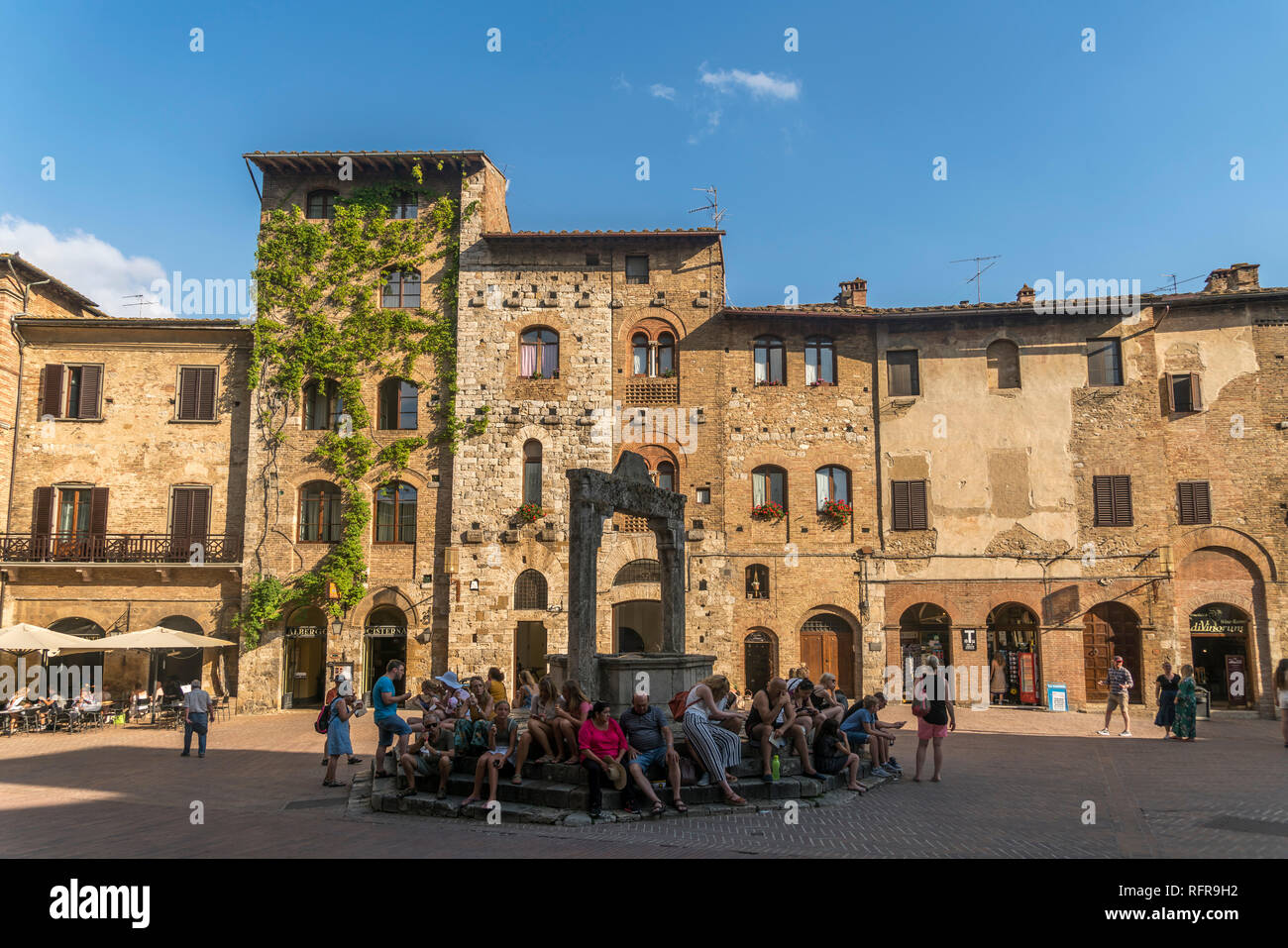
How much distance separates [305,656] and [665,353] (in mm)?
13596

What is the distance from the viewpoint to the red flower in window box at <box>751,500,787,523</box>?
26.4 m

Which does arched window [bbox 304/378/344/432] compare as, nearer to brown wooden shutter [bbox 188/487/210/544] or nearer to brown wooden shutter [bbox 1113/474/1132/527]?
brown wooden shutter [bbox 188/487/210/544]

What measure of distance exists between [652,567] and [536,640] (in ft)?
12.7

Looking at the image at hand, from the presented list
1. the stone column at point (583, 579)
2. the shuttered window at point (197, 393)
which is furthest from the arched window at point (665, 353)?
the stone column at point (583, 579)

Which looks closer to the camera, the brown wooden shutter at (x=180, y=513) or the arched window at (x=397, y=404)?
the brown wooden shutter at (x=180, y=513)

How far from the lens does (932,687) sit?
1352cm

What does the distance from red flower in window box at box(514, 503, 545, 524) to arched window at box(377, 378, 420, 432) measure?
4151 mm

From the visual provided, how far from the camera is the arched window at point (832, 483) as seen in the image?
26.8 metres

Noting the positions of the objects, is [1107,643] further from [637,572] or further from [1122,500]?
[637,572]

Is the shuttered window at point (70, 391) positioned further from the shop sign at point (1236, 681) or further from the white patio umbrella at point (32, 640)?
the shop sign at point (1236, 681)

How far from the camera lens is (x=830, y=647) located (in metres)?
26.2

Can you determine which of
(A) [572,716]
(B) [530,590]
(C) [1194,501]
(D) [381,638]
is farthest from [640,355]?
(A) [572,716]

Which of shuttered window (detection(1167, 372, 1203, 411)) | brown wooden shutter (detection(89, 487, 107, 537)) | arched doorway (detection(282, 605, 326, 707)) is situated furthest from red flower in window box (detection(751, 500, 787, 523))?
brown wooden shutter (detection(89, 487, 107, 537))

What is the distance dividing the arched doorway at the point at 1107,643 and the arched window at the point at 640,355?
14208 mm
